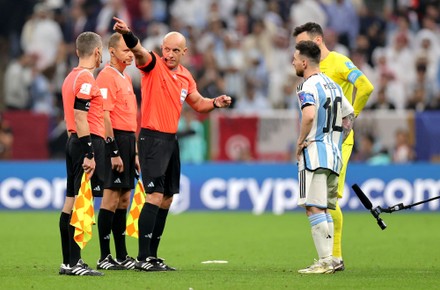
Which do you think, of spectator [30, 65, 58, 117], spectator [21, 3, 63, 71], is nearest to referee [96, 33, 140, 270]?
spectator [30, 65, 58, 117]

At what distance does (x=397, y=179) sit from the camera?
21.2m

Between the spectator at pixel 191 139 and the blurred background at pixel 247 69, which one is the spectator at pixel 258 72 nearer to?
the blurred background at pixel 247 69

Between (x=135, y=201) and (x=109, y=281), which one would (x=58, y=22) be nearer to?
(x=135, y=201)

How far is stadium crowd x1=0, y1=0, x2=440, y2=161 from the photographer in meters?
24.3

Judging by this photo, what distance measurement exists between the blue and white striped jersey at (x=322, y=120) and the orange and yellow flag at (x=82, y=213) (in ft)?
7.57

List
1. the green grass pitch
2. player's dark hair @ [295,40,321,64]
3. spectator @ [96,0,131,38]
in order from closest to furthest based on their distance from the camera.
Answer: the green grass pitch, player's dark hair @ [295,40,321,64], spectator @ [96,0,131,38]

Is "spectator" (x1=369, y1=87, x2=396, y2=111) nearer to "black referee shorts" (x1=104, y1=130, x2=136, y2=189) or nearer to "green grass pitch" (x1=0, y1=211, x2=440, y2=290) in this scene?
"green grass pitch" (x1=0, y1=211, x2=440, y2=290)

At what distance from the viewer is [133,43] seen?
428 inches

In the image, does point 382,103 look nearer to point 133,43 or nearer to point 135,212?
point 135,212

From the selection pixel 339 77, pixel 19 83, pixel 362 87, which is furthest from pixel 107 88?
pixel 19 83

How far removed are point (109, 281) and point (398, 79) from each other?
15.9 meters

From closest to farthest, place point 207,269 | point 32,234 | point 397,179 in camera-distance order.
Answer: point 207,269 → point 32,234 → point 397,179

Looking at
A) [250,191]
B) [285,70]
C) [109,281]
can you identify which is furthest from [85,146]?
[285,70]

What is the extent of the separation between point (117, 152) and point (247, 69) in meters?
13.5
